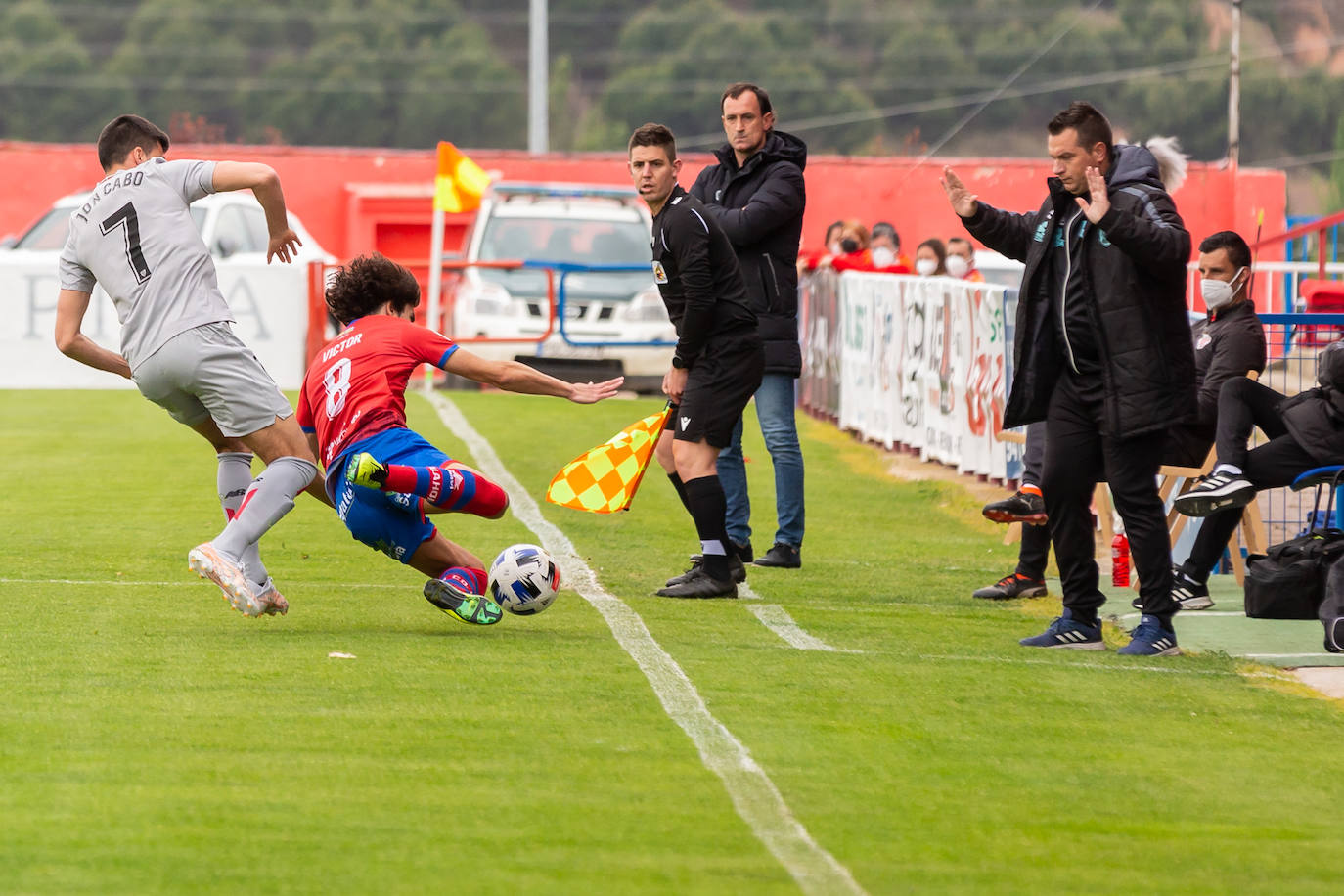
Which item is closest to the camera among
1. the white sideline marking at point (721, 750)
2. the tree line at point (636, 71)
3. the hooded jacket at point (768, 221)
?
the white sideline marking at point (721, 750)

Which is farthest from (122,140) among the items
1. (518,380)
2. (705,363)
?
(705,363)

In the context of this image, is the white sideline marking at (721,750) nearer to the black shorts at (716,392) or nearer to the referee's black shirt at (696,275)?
the black shorts at (716,392)

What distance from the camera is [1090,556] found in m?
7.89

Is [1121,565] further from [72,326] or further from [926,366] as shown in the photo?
[926,366]

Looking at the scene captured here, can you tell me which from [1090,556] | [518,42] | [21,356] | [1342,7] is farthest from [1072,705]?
[1342,7]

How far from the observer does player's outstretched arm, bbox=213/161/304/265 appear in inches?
289

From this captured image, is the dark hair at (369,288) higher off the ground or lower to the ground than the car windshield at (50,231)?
lower

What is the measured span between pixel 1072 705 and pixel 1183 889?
2.00 metres

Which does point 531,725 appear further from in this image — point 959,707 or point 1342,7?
point 1342,7

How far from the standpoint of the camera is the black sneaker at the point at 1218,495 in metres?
8.52

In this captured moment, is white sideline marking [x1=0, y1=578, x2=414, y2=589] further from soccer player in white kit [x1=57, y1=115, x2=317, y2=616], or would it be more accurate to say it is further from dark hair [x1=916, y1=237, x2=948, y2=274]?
dark hair [x1=916, y1=237, x2=948, y2=274]

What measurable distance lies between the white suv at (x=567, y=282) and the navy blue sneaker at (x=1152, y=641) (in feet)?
41.0

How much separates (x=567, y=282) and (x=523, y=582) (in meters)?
13.5

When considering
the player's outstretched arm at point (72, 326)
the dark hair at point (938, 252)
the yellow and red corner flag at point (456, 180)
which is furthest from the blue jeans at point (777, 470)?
the yellow and red corner flag at point (456, 180)
